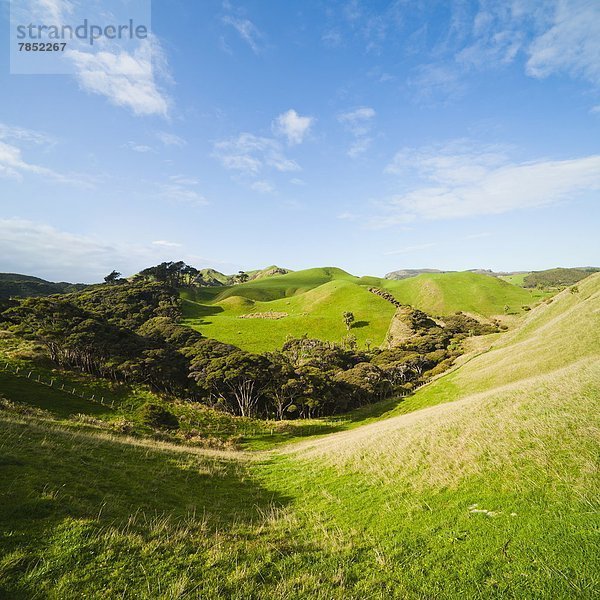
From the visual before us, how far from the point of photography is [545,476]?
1321 centimetres

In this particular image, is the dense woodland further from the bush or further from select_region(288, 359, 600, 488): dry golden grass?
select_region(288, 359, 600, 488): dry golden grass

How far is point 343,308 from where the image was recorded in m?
156

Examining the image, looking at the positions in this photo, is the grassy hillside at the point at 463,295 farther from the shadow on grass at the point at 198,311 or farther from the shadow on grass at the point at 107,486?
the shadow on grass at the point at 107,486

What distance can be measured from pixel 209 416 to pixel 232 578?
157 ft

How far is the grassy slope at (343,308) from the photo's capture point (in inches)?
4971

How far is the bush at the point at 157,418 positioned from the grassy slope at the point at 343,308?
2493 inches

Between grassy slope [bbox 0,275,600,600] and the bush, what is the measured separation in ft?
68.1

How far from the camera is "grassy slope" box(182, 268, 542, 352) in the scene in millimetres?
126256

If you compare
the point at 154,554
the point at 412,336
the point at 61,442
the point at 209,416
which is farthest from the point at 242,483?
the point at 412,336

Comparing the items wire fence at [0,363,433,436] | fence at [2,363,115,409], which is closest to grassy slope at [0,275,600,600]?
wire fence at [0,363,433,436]

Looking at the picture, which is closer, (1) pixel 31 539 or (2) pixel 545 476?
(1) pixel 31 539

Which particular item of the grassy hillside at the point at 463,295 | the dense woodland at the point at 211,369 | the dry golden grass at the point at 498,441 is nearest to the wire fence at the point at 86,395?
the dense woodland at the point at 211,369

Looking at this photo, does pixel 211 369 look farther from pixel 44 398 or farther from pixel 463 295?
pixel 463 295

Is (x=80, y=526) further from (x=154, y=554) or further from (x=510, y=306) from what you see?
(x=510, y=306)
